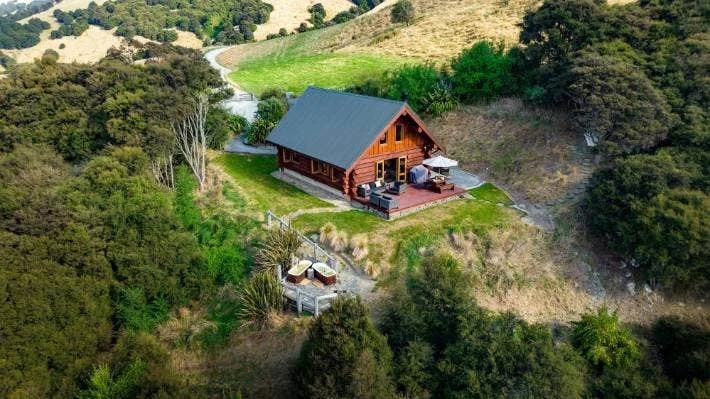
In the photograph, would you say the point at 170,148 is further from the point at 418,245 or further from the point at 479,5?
the point at 479,5

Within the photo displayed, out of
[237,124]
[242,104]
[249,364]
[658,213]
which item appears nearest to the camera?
[249,364]

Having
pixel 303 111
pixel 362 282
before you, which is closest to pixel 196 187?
pixel 303 111

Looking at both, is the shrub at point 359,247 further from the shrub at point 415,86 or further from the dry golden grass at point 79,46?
the dry golden grass at point 79,46

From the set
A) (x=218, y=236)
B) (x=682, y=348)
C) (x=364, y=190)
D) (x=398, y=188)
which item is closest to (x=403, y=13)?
(x=398, y=188)

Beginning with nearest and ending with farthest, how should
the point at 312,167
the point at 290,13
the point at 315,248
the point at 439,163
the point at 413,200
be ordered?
the point at 315,248, the point at 413,200, the point at 439,163, the point at 312,167, the point at 290,13

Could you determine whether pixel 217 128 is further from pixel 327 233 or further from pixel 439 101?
pixel 439 101
